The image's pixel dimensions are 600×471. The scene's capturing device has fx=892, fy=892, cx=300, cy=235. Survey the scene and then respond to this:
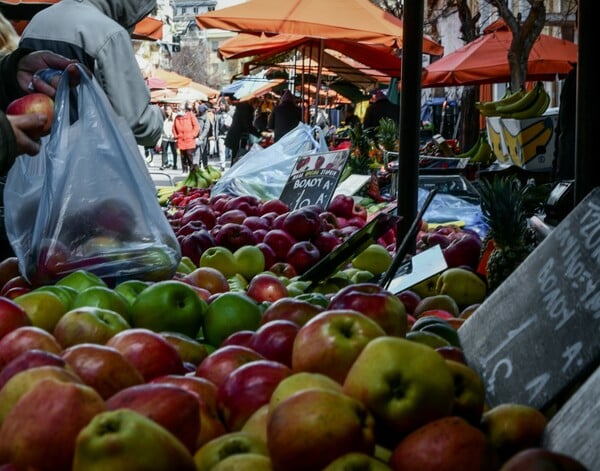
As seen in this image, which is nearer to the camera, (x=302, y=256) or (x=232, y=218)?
(x=302, y=256)

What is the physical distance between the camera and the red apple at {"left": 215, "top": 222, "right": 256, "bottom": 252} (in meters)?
4.18

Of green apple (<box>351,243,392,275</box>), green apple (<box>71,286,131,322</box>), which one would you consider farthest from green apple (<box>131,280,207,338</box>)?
green apple (<box>351,243,392,275</box>)

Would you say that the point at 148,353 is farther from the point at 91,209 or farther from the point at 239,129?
the point at 239,129

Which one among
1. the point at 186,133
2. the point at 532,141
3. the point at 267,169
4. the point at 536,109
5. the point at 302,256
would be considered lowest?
the point at 186,133

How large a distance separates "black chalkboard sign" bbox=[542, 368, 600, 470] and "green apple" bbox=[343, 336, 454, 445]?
18cm

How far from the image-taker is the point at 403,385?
142cm

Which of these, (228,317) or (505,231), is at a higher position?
(228,317)

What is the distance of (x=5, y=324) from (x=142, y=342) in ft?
1.28

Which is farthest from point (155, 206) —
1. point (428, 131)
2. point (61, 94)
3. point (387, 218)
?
point (428, 131)

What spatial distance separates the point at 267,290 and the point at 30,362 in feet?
4.76

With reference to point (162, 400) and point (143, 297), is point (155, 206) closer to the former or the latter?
point (143, 297)

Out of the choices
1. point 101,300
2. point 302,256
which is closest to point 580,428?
point 101,300

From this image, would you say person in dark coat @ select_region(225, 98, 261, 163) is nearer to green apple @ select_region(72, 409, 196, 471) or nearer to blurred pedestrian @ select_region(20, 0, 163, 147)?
blurred pedestrian @ select_region(20, 0, 163, 147)

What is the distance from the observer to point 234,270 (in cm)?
377
